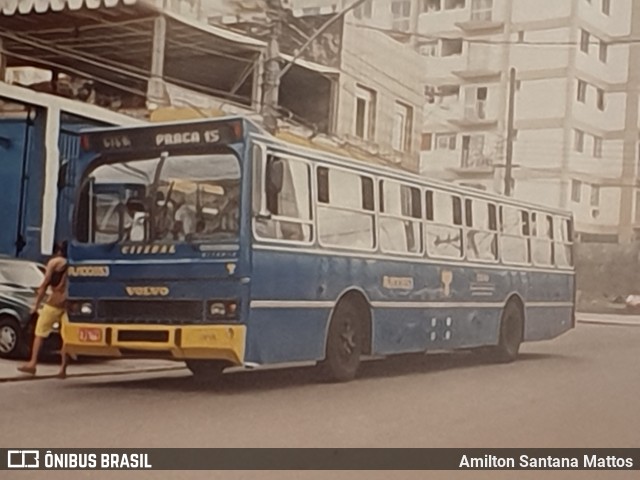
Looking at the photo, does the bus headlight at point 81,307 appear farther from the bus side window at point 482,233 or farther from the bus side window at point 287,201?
the bus side window at point 482,233

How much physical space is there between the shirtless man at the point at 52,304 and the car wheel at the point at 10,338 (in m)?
0.05

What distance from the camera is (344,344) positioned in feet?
14.9

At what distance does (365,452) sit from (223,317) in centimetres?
68

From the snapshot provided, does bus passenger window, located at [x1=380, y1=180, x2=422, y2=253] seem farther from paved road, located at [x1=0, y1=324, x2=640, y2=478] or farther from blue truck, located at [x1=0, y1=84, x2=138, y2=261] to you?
blue truck, located at [x1=0, y1=84, x2=138, y2=261]

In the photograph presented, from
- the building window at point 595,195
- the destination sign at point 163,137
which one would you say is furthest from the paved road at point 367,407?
the destination sign at point 163,137

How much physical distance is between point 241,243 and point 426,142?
794 mm

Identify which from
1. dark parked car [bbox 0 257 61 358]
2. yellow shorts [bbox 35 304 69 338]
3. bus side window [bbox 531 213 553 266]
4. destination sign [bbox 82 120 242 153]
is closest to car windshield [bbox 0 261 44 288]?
dark parked car [bbox 0 257 61 358]

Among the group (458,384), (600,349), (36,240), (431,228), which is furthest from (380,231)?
(36,240)

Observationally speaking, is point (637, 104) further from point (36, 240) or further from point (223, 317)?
point (36, 240)

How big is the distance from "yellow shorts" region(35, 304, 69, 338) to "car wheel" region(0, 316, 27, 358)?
72 mm

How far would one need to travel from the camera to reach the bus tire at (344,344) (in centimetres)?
446

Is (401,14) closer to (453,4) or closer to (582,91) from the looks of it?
(453,4)

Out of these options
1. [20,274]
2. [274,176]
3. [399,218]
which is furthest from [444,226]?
[20,274]

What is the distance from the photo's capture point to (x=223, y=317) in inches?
163
